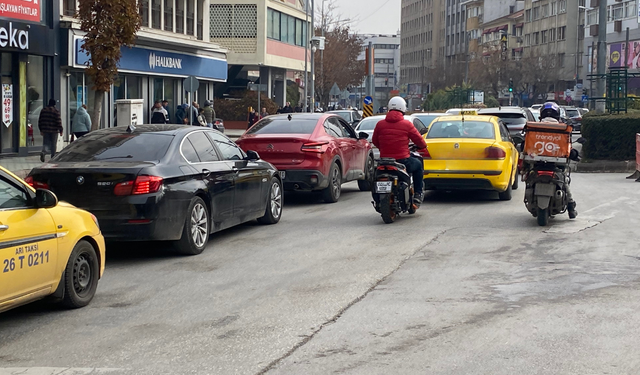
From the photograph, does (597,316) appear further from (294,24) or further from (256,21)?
(294,24)

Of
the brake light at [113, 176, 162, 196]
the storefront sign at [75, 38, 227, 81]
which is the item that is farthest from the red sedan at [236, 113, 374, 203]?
the storefront sign at [75, 38, 227, 81]

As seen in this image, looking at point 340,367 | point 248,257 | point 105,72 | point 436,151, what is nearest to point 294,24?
point 105,72

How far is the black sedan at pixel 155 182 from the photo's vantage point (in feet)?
31.7

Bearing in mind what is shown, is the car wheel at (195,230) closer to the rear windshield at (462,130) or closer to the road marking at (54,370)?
the road marking at (54,370)

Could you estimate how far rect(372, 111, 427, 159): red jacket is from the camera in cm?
1318

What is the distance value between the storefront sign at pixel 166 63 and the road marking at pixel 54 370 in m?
26.2

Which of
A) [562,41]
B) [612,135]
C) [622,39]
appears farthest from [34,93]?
[562,41]

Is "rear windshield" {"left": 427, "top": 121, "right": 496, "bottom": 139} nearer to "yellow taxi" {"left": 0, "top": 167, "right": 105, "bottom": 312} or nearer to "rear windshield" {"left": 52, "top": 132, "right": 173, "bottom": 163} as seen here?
"rear windshield" {"left": 52, "top": 132, "right": 173, "bottom": 163}

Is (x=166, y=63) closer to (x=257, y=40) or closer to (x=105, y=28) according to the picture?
(x=105, y=28)

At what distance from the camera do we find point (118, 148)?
10.4m

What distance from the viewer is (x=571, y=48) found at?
102m


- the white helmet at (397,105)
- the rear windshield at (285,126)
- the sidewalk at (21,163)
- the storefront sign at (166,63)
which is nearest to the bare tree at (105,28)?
the sidewalk at (21,163)

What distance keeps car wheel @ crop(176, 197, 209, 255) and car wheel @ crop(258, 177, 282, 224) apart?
237cm

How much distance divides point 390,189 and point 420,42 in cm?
15763
